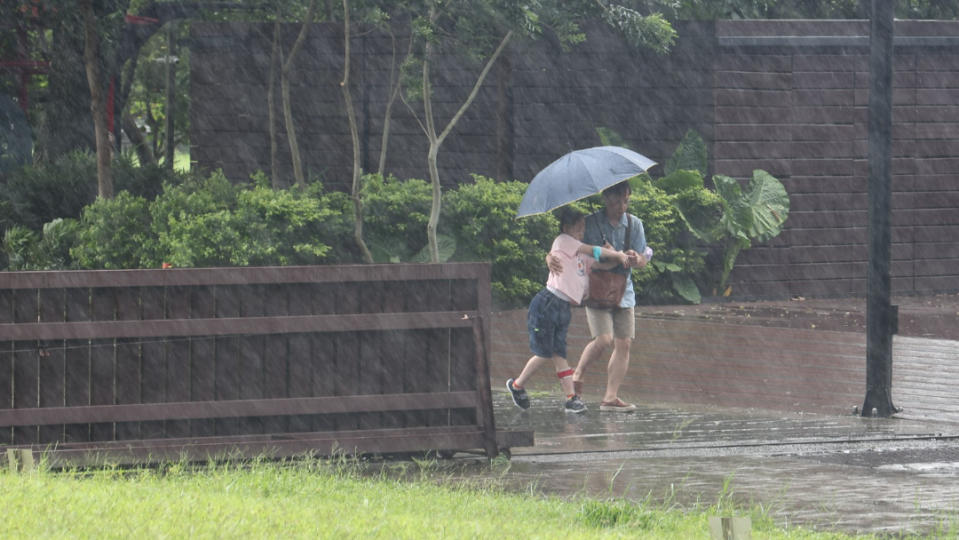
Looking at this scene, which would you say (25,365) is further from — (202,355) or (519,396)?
(519,396)

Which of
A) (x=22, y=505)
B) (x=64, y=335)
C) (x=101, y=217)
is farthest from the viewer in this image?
(x=101, y=217)

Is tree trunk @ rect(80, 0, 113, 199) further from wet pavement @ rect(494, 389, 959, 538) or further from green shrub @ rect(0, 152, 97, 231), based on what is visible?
wet pavement @ rect(494, 389, 959, 538)

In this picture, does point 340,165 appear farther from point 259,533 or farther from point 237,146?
point 259,533

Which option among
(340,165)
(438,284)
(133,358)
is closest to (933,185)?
(340,165)

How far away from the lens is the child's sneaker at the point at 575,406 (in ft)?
34.6

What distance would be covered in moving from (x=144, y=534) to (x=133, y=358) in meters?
2.73

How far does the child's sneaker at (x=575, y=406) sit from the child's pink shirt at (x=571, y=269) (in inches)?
28.5

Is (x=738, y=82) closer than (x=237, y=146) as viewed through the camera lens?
Yes

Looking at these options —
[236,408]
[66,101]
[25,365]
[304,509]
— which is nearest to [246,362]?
[236,408]

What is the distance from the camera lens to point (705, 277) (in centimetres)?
1819

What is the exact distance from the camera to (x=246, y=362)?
27.6 ft

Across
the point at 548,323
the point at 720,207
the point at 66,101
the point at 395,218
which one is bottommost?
the point at 548,323

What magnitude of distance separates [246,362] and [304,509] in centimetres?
211

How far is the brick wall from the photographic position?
717 inches
